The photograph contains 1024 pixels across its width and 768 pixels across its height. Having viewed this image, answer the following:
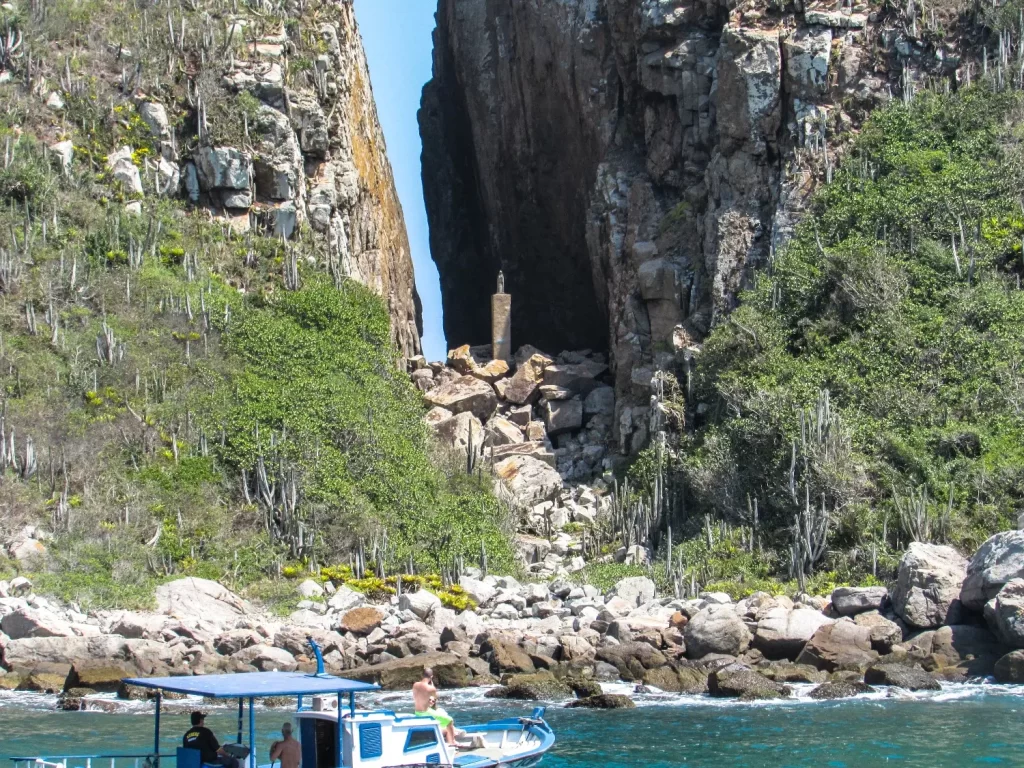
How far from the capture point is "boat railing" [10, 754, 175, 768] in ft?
49.4

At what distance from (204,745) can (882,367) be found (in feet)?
99.9

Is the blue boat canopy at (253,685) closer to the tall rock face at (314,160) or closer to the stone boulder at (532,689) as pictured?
the stone boulder at (532,689)

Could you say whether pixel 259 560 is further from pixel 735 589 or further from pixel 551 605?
pixel 735 589

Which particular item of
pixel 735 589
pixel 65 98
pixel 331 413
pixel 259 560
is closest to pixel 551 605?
pixel 735 589

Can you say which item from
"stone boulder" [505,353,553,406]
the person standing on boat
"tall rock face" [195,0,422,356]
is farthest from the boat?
"stone boulder" [505,353,553,406]

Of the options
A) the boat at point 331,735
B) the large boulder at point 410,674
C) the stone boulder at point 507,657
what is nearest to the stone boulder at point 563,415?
the stone boulder at point 507,657

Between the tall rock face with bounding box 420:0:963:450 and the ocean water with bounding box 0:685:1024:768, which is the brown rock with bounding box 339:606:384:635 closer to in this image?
the ocean water with bounding box 0:685:1024:768

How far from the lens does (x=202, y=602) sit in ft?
107

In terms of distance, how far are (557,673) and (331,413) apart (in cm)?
1718

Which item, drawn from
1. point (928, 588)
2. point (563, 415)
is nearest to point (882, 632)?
point (928, 588)

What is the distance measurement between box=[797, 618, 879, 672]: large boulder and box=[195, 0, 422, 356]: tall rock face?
2761cm

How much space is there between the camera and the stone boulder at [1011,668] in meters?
25.3

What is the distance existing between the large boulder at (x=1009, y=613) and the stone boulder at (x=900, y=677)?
2.07 m

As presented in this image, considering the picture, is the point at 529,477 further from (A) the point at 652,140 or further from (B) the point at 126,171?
(B) the point at 126,171
